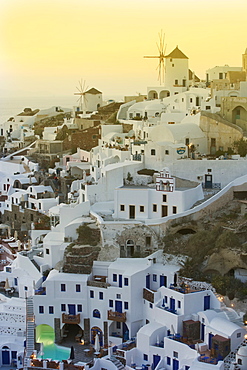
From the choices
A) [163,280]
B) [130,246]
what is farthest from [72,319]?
[130,246]

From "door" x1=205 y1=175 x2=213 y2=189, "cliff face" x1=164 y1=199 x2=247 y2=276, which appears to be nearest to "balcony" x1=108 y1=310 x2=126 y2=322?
"cliff face" x1=164 y1=199 x2=247 y2=276

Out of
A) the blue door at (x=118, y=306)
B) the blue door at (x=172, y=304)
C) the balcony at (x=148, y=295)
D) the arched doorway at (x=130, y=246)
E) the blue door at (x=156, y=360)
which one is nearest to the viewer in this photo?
the blue door at (x=156, y=360)

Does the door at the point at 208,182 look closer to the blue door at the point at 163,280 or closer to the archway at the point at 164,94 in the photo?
the blue door at the point at 163,280

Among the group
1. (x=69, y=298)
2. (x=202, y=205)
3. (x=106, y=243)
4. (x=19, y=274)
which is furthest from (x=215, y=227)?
(x=19, y=274)

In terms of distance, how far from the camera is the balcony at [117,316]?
28.6 metres

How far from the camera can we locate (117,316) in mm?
28641

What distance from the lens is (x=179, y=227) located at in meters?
31.0

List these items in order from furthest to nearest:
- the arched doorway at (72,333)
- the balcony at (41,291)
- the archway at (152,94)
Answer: the archway at (152,94), the balcony at (41,291), the arched doorway at (72,333)

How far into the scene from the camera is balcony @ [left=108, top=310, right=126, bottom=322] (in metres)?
28.6

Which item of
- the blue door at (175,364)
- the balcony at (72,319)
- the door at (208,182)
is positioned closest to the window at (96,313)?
the balcony at (72,319)

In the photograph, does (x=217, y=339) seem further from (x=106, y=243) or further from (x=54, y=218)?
(x=54, y=218)

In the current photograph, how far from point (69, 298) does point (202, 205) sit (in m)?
6.72

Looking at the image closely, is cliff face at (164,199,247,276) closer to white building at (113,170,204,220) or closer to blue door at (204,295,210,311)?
white building at (113,170,204,220)

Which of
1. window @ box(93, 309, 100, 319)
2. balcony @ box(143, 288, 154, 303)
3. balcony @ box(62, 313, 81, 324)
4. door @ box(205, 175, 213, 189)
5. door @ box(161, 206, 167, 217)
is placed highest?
door @ box(205, 175, 213, 189)
